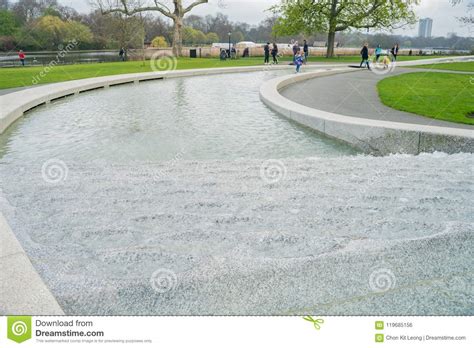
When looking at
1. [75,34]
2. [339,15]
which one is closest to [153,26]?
[75,34]

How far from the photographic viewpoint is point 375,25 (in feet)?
141

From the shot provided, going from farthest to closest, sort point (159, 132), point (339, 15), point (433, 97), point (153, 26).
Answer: point (153, 26) → point (339, 15) → point (433, 97) → point (159, 132)

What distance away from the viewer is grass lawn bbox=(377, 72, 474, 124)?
10409mm

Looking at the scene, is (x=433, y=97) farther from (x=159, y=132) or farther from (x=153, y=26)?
(x=153, y=26)

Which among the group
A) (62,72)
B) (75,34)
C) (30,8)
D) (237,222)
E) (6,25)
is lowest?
(237,222)

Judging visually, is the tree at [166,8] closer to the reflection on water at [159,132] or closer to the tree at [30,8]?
the reflection on water at [159,132]

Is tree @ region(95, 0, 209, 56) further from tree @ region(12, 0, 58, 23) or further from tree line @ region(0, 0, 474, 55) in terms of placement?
tree @ region(12, 0, 58, 23)

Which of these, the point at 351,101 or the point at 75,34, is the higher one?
the point at 75,34

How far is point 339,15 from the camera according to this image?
4281cm

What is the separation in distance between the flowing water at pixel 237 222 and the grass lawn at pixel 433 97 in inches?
124

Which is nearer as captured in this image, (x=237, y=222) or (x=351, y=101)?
(x=237, y=222)

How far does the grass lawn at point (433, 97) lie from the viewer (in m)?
10.4

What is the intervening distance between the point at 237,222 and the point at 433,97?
10.5 meters

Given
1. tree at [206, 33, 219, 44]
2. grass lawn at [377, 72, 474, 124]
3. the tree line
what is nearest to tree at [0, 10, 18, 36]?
the tree line
